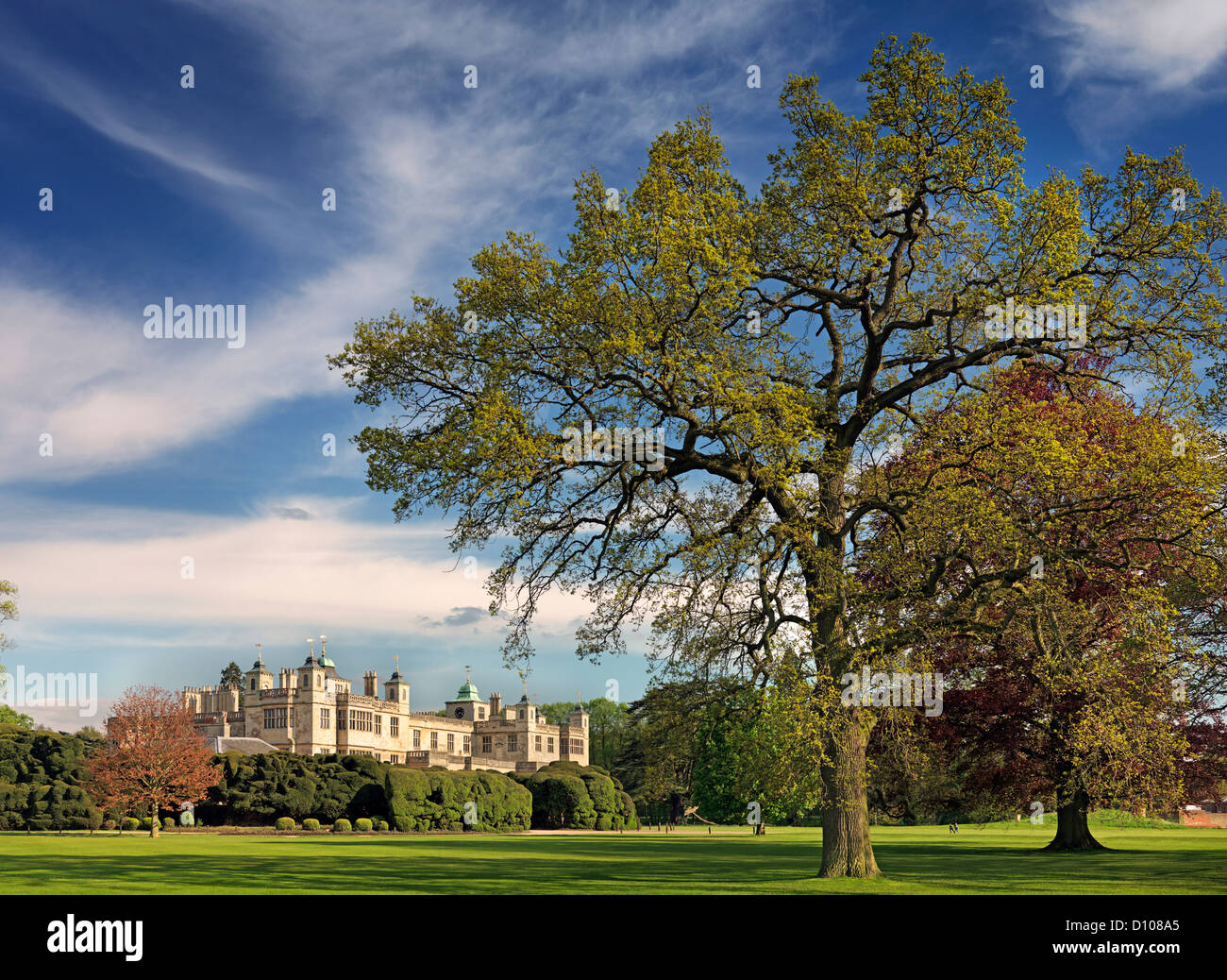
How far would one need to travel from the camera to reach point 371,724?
97062 mm

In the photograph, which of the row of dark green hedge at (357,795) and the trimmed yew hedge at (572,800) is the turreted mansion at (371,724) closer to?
the trimmed yew hedge at (572,800)

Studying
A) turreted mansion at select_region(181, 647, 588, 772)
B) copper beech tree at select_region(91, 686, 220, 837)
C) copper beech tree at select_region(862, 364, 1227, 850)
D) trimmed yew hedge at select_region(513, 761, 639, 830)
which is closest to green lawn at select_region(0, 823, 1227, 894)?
copper beech tree at select_region(862, 364, 1227, 850)

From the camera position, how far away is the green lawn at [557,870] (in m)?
19.1

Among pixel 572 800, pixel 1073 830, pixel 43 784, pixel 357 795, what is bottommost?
pixel 572 800

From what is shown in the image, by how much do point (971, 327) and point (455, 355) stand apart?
33.4 feet

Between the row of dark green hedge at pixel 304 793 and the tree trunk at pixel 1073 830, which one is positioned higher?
the tree trunk at pixel 1073 830

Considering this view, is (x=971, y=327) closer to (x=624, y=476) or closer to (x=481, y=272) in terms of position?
(x=624, y=476)

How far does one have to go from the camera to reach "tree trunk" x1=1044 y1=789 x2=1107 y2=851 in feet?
108

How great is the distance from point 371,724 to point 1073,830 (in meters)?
73.8

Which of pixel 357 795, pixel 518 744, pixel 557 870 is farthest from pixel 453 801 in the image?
pixel 518 744

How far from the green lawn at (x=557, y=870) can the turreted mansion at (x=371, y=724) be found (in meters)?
47.9

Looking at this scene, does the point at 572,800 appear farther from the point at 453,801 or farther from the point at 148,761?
the point at 148,761

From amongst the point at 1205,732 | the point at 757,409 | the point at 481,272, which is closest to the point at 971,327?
the point at 757,409

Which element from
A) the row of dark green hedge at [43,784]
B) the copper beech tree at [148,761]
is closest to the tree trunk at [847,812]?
the copper beech tree at [148,761]
